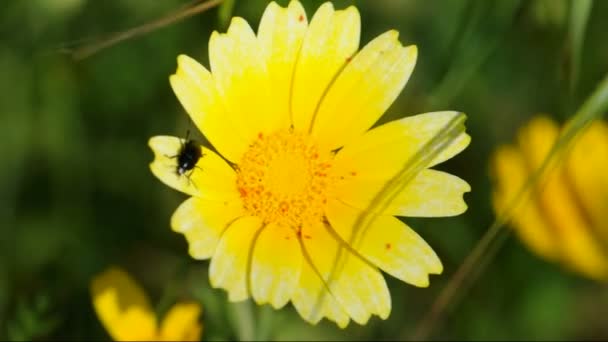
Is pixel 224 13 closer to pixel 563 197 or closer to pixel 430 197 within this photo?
pixel 430 197

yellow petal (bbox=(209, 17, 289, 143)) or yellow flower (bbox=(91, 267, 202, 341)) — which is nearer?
yellow petal (bbox=(209, 17, 289, 143))

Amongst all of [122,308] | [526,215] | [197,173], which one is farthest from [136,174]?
[197,173]

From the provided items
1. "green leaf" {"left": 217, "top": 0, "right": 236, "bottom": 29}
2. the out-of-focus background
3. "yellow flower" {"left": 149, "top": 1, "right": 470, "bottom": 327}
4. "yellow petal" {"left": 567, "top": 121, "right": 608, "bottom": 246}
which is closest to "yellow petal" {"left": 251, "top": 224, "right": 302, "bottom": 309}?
"yellow flower" {"left": 149, "top": 1, "right": 470, "bottom": 327}

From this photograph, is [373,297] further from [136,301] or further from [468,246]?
[468,246]

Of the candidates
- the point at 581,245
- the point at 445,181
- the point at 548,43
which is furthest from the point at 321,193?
the point at 548,43

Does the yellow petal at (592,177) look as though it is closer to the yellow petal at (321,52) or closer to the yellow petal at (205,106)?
the yellow petal at (321,52)

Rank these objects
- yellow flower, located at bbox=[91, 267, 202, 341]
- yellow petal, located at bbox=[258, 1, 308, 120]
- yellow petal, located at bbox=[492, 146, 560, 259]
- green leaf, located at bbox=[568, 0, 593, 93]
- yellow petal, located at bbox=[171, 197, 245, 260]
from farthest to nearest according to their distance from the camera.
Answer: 1. yellow petal, located at bbox=[492, 146, 560, 259]
2. yellow flower, located at bbox=[91, 267, 202, 341]
3. green leaf, located at bbox=[568, 0, 593, 93]
4. yellow petal, located at bbox=[258, 1, 308, 120]
5. yellow petal, located at bbox=[171, 197, 245, 260]

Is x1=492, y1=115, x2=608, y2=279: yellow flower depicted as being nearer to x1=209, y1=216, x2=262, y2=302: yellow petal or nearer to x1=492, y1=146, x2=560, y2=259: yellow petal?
x1=492, y1=146, x2=560, y2=259: yellow petal

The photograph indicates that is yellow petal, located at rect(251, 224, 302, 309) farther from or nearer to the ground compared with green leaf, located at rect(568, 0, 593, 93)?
nearer to the ground

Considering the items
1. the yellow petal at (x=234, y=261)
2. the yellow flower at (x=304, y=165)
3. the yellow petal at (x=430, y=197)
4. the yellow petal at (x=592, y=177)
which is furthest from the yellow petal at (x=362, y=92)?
the yellow petal at (x=592, y=177)
